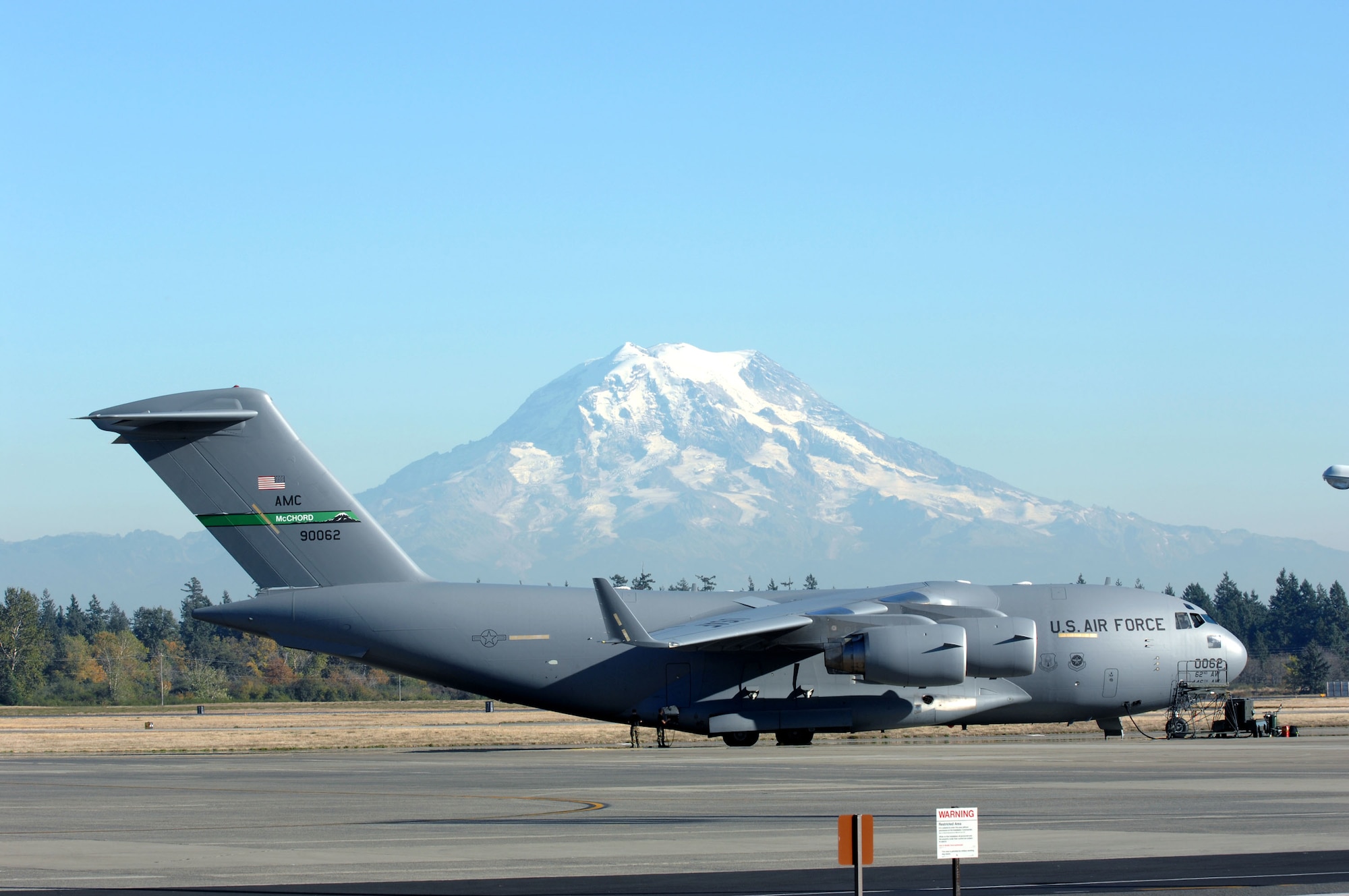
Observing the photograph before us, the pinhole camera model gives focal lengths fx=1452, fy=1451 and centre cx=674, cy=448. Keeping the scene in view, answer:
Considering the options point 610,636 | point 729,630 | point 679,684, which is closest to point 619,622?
point 610,636

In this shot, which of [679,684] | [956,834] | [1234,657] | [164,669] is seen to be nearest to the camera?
[956,834]

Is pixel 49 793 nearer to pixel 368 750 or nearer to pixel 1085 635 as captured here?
pixel 368 750

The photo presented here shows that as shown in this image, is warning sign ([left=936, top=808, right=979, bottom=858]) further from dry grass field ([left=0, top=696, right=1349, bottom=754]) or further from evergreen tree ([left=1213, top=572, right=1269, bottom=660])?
evergreen tree ([left=1213, top=572, right=1269, bottom=660])

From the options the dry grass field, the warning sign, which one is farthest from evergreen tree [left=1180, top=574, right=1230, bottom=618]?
the warning sign

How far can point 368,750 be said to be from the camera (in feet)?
113

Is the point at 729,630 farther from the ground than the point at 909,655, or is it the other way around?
the point at 729,630

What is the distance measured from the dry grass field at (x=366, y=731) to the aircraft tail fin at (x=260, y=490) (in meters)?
7.01

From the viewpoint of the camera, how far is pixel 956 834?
852cm

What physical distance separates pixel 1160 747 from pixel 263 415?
19.7 metres

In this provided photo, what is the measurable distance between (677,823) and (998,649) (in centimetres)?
1488

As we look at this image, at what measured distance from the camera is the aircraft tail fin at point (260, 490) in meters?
29.4

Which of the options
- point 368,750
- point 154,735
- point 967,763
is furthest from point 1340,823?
point 154,735

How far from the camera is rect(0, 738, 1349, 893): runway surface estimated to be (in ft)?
38.9

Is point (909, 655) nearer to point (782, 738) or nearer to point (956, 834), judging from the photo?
point (782, 738)
